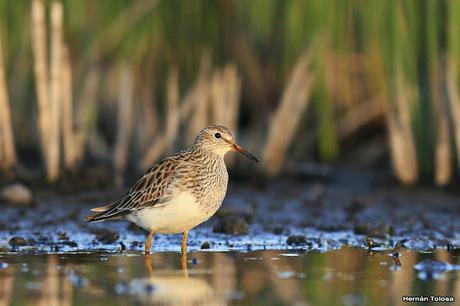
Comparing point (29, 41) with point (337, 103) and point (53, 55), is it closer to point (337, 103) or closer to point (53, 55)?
point (53, 55)

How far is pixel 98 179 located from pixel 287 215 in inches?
121

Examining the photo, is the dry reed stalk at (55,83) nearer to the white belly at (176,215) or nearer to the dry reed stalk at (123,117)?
the dry reed stalk at (123,117)

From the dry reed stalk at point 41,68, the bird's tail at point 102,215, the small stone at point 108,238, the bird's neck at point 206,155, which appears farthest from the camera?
the dry reed stalk at point 41,68

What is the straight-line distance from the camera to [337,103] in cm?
1647

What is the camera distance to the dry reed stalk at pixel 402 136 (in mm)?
13609

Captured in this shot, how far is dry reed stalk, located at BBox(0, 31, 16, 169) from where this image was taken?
13.6 metres

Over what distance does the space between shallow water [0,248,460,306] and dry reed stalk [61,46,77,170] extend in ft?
15.0

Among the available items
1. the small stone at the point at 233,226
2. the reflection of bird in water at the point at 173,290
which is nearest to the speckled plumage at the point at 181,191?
the small stone at the point at 233,226

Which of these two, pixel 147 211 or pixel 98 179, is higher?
pixel 98 179

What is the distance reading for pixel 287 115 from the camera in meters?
15.0

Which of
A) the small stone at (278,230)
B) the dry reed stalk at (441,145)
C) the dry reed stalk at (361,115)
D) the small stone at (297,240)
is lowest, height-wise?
the small stone at (297,240)

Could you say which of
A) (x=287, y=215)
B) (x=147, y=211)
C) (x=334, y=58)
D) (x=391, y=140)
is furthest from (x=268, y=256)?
Result: (x=334, y=58)

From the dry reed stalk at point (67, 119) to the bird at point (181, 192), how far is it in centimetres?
377

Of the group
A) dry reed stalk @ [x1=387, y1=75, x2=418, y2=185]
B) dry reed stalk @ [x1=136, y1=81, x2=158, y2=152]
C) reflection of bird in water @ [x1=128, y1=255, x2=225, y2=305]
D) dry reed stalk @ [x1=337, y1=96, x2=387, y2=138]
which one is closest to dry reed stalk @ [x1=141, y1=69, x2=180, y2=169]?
dry reed stalk @ [x1=136, y1=81, x2=158, y2=152]
